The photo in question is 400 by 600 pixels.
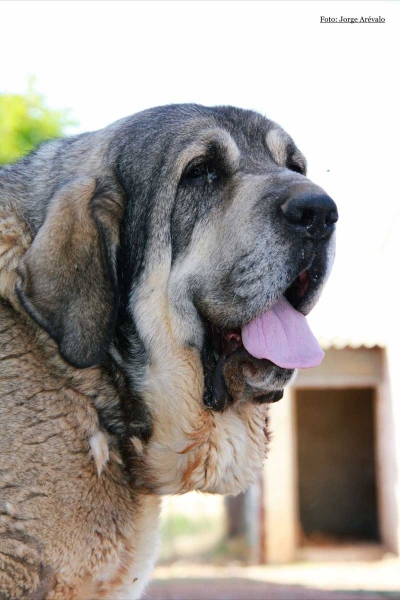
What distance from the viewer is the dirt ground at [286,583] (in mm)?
6434

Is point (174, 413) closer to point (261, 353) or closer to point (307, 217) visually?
point (261, 353)

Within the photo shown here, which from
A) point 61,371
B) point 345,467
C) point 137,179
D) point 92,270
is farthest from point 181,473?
point 345,467

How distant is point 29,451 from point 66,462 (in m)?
0.15

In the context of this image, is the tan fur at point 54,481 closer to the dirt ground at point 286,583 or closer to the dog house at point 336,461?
the dirt ground at point 286,583

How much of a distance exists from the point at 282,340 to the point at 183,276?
0.47 meters

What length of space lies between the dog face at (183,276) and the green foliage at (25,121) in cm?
1355

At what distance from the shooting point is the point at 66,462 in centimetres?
286

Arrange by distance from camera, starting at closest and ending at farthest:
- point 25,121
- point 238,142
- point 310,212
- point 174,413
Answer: point 310,212 < point 174,413 < point 238,142 < point 25,121

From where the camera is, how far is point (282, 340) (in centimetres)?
305

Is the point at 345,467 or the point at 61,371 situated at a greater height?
the point at 61,371

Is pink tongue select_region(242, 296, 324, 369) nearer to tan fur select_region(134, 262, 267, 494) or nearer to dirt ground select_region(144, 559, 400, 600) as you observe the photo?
tan fur select_region(134, 262, 267, 494)

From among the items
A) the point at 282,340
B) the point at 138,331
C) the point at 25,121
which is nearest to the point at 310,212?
the point at 282,340

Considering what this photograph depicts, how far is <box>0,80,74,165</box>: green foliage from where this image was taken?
17.1m

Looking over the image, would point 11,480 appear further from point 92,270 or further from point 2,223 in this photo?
point 2,223
